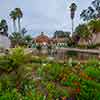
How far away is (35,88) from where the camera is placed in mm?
9016

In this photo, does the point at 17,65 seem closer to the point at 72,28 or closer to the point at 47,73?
the point at 47,73

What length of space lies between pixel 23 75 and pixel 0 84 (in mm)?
1265

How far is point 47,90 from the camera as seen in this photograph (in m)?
8.91

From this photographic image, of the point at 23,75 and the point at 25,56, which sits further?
the point at 25,56

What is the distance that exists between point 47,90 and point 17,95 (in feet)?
4.05

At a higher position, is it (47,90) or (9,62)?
(9,62)

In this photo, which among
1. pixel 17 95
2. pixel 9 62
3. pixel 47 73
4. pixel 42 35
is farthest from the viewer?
pixel 42 35

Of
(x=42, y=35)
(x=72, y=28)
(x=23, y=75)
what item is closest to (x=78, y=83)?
(x=23, y=75)

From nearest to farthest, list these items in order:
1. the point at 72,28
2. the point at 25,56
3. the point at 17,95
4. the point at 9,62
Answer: the point at 17,95, the point at 9,62, the point at 25,56, the point at 72,28

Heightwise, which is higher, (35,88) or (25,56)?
(25,56)

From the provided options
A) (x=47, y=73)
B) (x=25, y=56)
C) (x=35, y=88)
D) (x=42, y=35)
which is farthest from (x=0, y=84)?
(x=42, y=35)

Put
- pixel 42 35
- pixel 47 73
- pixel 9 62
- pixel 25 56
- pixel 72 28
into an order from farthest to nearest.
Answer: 1. pixel 42 35
2. pixel 72 28
3. pixel 47 73
4. pixel 25 56
5. pixel 9 62

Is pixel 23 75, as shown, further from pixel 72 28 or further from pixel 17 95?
pixel 72 28

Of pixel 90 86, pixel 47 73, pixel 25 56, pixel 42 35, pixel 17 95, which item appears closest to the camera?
pixel 17 95
